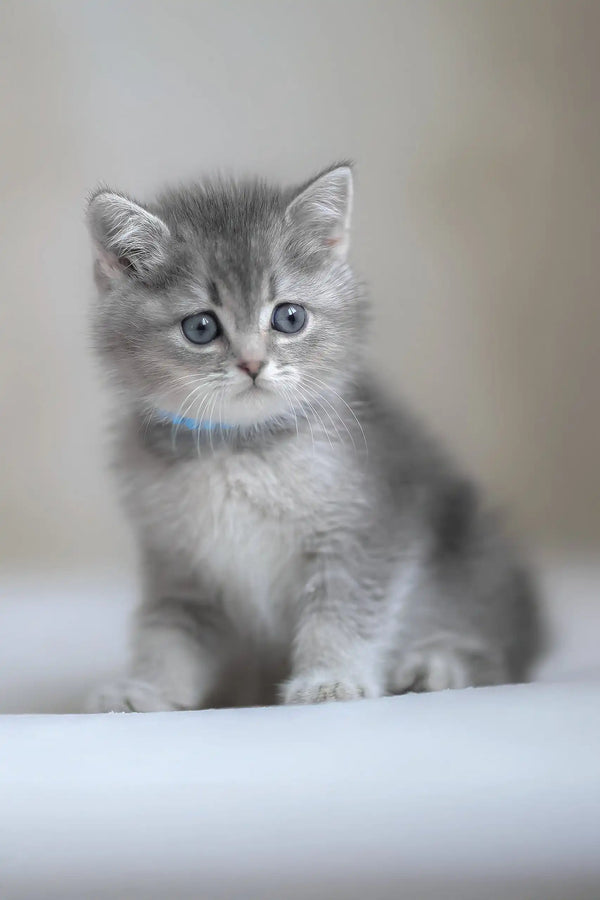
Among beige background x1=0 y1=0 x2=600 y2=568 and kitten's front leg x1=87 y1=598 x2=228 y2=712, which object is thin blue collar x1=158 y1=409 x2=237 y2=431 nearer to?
kitten's front leg x1=87 y1=598 x2=228 y2=712

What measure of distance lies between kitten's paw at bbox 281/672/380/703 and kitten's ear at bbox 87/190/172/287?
1.76ft

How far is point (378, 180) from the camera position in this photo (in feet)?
6.08

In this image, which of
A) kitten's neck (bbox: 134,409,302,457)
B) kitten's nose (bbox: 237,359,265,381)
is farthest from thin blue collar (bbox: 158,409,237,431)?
→ kitten's nose (bbox: 237,359,265,381)

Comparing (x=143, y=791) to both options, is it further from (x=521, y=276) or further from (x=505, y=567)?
(x=521, y=276)

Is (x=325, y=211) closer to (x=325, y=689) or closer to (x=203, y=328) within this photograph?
(x=203, y=328)

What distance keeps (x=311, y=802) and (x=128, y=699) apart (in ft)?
1.21

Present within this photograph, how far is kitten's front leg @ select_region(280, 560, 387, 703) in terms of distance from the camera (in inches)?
47.0

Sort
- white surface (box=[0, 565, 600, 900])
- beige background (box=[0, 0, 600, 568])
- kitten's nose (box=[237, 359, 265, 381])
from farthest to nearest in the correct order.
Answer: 1. beige background (box=[0, 0, 600, 568])
2. kitten's nose (box=[237, 359, 265, 381])
3. white surface (box=[0, 565, 600, 900])

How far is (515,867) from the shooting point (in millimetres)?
906

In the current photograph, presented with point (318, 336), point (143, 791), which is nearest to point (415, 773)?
point (143, 791)

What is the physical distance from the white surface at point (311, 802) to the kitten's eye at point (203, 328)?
45cm

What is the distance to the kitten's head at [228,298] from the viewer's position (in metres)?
1.17

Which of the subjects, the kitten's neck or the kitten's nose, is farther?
the kitten's neck

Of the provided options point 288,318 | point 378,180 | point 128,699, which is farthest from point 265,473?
point 378,180
